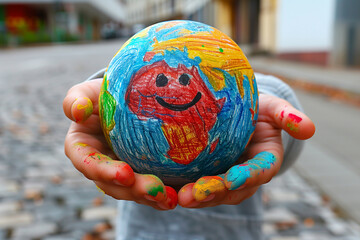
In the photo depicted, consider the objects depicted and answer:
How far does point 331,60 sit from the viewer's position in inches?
487

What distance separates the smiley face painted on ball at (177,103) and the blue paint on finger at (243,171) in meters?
0.14

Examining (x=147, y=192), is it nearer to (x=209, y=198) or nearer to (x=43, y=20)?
(x=209, y=198)

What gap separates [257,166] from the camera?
49.7 inches

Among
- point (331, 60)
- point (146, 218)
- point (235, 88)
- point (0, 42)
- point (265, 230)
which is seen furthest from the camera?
point (0, 42)

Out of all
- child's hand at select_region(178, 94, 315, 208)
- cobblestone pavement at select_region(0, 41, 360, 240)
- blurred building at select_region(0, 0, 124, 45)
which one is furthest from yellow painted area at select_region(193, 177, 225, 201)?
blurred building at select_region(0, 0, 124, 45)

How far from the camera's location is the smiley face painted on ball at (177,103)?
127 cm

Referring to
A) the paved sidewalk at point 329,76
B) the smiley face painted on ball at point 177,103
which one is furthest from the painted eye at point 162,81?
the paved sidewalk at point 329,76

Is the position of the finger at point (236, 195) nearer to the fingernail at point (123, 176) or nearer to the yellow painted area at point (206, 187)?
the yellow painted area at point (206, 187)

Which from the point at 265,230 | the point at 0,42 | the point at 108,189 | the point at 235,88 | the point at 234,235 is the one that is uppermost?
the point at 235,88

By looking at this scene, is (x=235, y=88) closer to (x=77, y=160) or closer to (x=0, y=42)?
(x=77, y=160)

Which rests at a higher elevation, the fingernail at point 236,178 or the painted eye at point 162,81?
the painted eye at point 162,81

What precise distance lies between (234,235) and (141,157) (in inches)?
31.0

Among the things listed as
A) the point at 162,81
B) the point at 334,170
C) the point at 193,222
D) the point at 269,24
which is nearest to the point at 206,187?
the point at 162,81

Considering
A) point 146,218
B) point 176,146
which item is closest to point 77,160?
point 176,146
